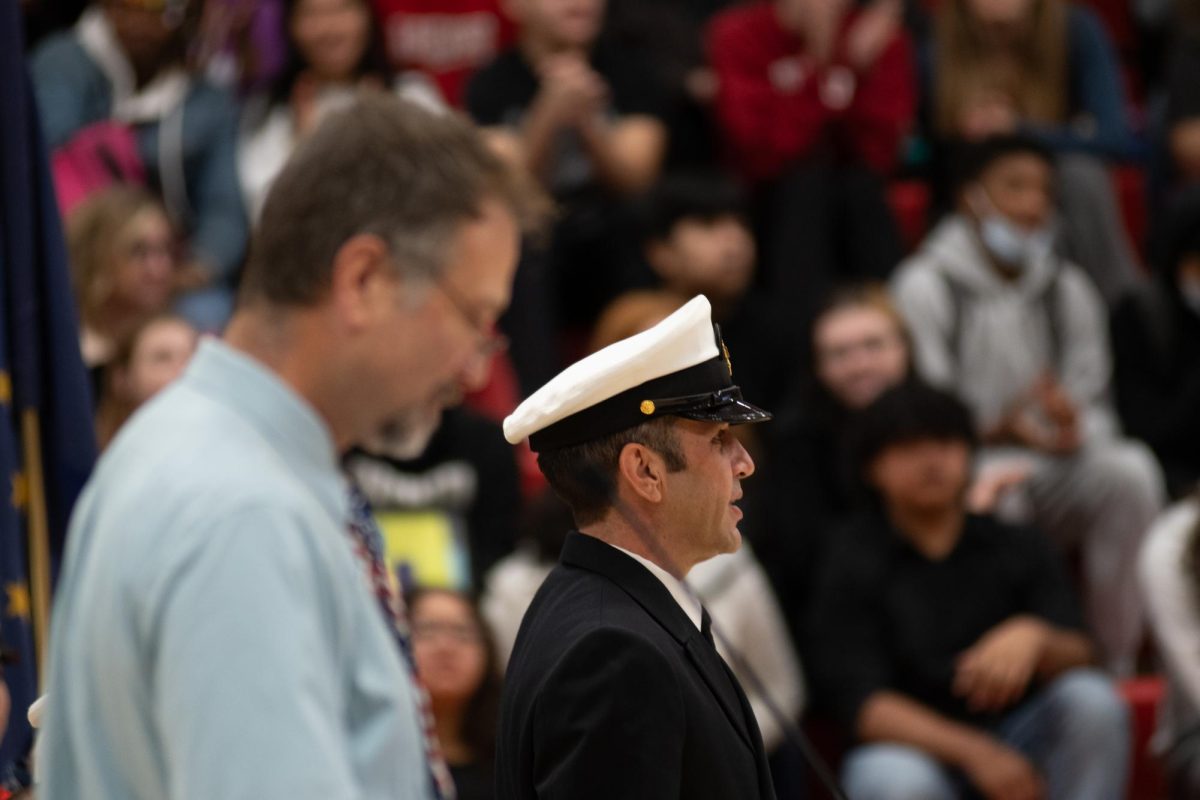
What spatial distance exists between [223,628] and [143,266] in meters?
4.22

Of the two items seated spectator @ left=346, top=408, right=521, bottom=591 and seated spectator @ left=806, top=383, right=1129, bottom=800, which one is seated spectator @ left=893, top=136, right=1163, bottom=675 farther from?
seated spectator @ left=346, top=408, right=521, bottom=591

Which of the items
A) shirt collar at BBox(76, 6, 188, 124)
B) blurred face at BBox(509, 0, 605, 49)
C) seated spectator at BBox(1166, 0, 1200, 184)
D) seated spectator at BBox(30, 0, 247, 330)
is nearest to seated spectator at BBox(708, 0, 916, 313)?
blurred face at BBox(509, 0, 605, 49)

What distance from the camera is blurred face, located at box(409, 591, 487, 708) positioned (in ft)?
14.9

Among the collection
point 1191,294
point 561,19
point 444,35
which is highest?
point 444,35

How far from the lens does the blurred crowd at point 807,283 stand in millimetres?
4836

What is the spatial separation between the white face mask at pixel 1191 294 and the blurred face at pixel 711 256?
1.58m

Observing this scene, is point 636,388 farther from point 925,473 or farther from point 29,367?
point 925,473

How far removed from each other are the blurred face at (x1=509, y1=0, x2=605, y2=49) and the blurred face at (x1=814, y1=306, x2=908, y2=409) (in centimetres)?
166

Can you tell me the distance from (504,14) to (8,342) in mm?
4915

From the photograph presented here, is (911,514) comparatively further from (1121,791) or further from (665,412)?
(665,412)

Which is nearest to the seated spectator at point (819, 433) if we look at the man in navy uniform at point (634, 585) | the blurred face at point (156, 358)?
the blurred face at point (156, 358)

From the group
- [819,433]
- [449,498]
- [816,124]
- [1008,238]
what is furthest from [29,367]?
[816,124]

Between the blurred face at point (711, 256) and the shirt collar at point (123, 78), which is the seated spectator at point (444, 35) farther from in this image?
the blurred face at point (711, 256)

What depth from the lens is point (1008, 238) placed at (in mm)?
6199
